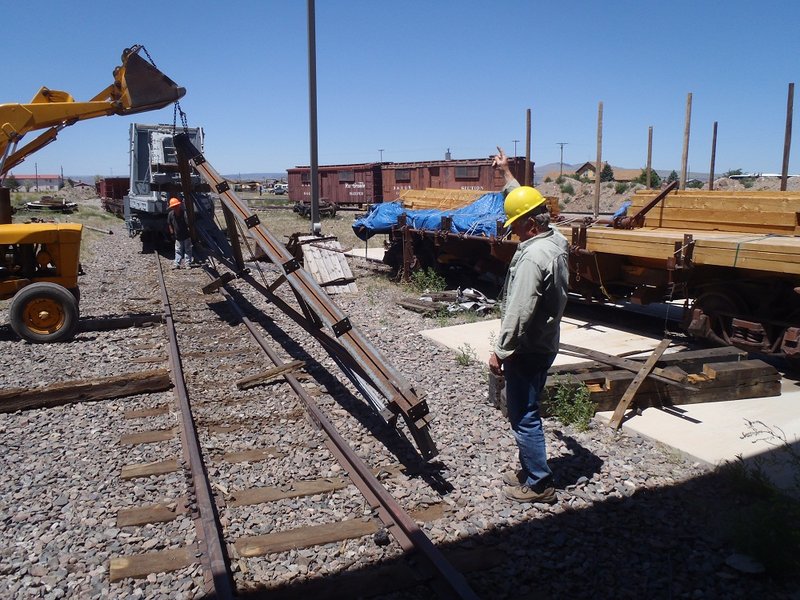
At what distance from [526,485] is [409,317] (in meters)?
6.37

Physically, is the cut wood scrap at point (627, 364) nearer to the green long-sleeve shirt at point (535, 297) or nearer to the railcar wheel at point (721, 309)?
the railcar wheel at point (721, 309)

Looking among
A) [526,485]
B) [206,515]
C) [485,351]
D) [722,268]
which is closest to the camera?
[206,515]

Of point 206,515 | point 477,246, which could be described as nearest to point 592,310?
point 477,246

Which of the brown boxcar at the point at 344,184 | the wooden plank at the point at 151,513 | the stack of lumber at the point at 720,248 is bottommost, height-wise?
the wooden plank at the point at 151,513

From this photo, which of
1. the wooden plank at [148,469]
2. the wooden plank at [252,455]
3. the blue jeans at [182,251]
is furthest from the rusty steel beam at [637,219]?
the blue jeans at [182,251]

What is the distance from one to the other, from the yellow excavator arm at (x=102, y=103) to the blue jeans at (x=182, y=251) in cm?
629

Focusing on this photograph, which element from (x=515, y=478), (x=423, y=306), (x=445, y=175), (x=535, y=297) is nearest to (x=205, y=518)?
(x=515, y=478)

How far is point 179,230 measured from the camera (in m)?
15.9

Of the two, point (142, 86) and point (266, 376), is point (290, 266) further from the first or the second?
point (142, 86)

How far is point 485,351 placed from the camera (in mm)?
8297

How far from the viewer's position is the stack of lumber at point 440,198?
14.4 metres

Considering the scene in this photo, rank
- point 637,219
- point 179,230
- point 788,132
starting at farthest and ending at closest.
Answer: point 179,230 → point 788,132 → point 637,219

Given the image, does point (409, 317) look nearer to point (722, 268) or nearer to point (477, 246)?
point (477, 246)

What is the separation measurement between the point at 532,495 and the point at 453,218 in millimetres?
8463
